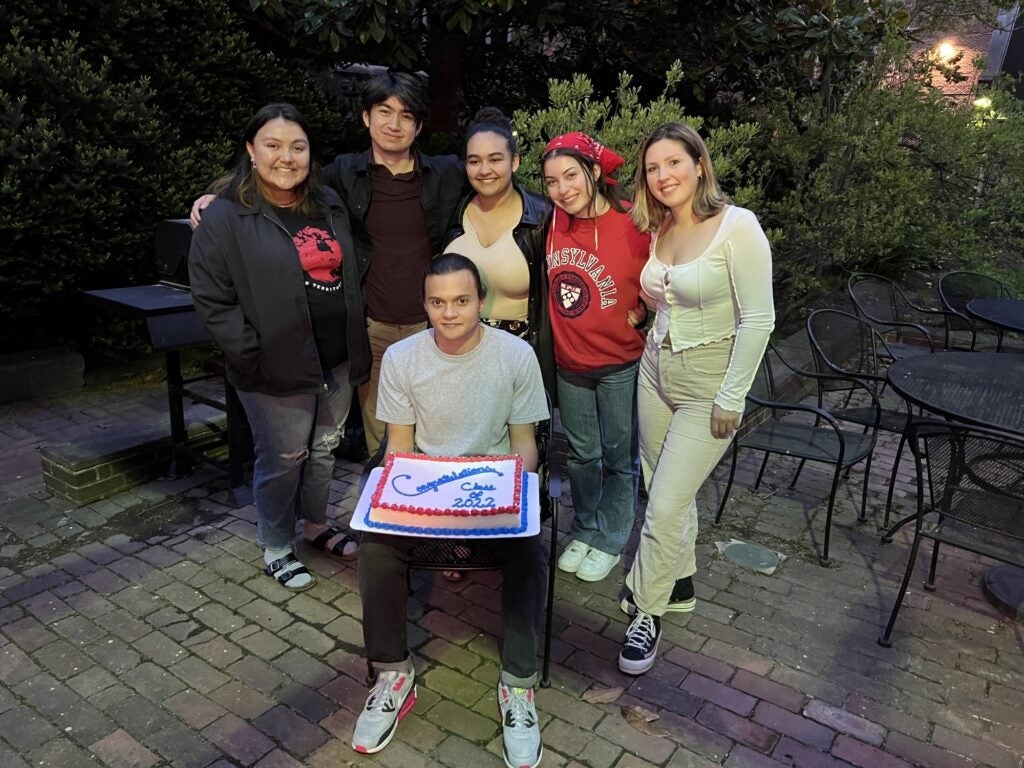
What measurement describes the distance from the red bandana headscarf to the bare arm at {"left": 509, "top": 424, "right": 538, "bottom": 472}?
1.05m

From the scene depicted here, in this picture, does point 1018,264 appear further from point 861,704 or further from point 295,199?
point 295,199

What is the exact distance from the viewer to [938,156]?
6691 millimetres

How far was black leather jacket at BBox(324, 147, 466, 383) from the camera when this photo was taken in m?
3.40

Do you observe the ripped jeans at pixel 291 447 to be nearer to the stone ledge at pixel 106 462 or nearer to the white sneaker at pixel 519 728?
the stone ledge at pixel 106 462

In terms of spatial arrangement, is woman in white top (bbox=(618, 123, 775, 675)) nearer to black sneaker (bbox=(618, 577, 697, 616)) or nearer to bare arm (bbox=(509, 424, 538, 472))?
black sneaker (bbox=(618, 577, 697, 616))

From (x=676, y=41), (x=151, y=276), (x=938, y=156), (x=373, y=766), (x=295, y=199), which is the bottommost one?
(x=373, y=766)

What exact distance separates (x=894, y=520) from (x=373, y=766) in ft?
10.6

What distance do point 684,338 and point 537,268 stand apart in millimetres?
767

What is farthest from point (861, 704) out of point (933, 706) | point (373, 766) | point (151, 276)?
point (151, 276)

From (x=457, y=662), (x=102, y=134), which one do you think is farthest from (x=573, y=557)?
(x=102, y=134)

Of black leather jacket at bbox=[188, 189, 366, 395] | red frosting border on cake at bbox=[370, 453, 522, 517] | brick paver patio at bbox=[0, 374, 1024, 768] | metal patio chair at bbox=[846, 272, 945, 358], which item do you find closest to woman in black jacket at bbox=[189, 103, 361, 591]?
black leather jacket at bbox=[188, 189, 366, 395]

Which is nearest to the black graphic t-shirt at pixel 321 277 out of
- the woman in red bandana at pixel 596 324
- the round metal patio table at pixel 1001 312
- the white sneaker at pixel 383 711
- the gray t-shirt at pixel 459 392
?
the gray t-shirt at pixel 459 392

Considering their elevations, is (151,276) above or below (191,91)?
below

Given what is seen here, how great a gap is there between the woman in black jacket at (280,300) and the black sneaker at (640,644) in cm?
144
